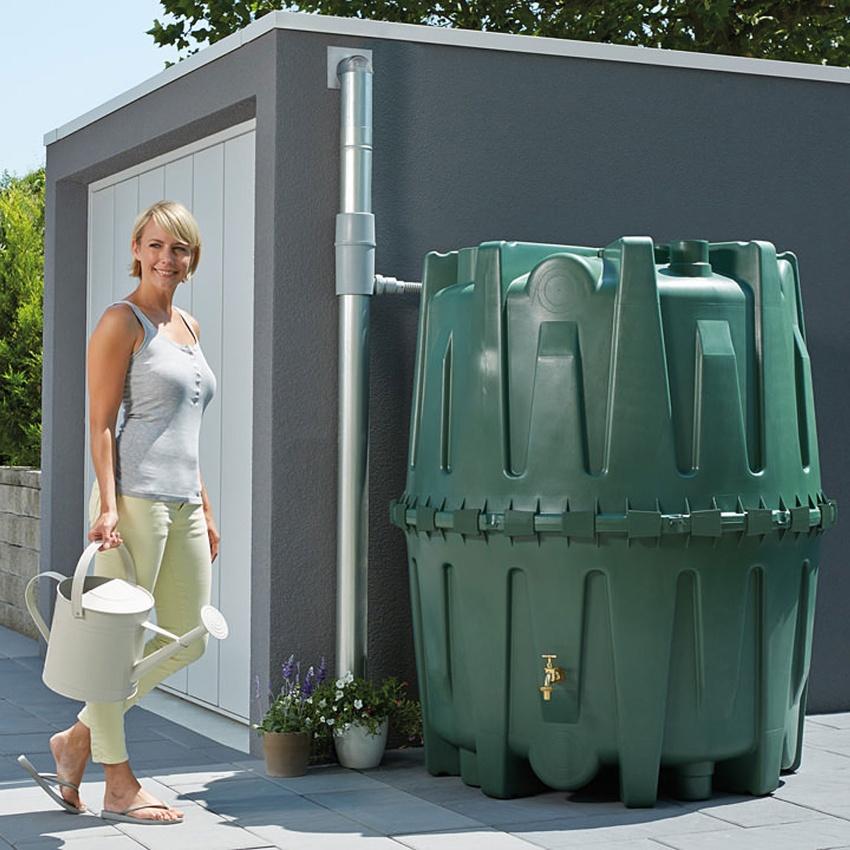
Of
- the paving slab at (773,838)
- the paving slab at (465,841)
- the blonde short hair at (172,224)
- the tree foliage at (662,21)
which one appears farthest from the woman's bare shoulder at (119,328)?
the tree foliage at (662,21)

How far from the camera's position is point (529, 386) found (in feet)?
16.0

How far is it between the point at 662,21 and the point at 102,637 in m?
10.9

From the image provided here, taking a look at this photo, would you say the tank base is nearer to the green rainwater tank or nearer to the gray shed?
the green rainwater tank

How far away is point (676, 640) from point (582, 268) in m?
1.13

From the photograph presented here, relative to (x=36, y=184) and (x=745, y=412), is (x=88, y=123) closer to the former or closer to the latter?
(x=745, y=412)

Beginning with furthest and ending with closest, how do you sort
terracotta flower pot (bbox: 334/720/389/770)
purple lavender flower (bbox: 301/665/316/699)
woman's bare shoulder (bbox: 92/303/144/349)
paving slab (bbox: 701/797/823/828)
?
purple lavender flower (bbox: 301/665/316/699), terracotta flower pot (bbox: 334/720/389/770), paving slab (bbox: 701/797/823/828), woman's bare shoulder (bbox: 92/303/144/349)

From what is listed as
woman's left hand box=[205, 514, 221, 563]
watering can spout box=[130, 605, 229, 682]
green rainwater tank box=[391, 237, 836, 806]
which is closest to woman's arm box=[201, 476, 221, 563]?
woman's left hand box=[205, 514, 221, 563]

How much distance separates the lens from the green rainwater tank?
4.77 metres

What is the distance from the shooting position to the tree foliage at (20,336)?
1070 cm

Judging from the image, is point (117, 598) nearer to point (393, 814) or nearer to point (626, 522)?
point (393, 814)

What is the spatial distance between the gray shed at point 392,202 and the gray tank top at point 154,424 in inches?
36.8

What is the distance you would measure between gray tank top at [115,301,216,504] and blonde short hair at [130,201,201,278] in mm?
227

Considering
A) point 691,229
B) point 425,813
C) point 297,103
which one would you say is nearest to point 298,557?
point 425,813

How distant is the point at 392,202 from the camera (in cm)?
595
